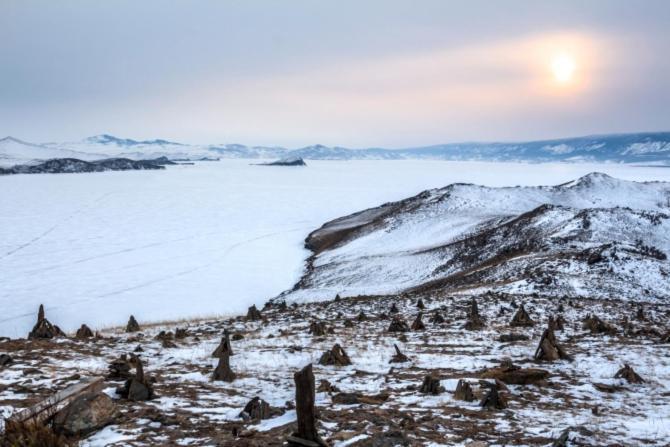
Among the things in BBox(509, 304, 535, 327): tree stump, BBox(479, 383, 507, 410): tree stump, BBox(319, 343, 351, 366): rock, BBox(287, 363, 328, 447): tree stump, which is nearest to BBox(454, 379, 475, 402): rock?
BBox(479, 383, 507, 410): tree stump

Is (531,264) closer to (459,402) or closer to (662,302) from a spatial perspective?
(662,302)

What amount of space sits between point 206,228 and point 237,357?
52.1 meters

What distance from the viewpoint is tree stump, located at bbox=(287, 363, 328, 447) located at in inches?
199

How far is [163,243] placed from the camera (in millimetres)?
51406

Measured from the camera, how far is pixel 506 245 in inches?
1350

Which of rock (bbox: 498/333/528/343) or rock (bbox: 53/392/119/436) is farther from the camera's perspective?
rock (bbox: 498/333/528/343)

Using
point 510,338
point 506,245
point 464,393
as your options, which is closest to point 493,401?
point 464,393

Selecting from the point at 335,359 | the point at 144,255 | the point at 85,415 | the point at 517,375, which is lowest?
the point at 144,255

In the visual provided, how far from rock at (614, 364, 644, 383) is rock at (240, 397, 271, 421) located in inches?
257

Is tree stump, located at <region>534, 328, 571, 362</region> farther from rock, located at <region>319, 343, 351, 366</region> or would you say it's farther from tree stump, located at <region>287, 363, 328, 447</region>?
tree stump, located at <region>287, 363, 328, 447</region>

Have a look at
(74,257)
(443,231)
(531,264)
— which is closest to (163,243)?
(74,257)

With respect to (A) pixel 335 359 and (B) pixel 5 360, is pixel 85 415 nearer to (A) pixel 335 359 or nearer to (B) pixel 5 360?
(B) pixel 5 360

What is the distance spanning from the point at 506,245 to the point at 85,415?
3210 centimetres

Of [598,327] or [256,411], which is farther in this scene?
[598,327]
